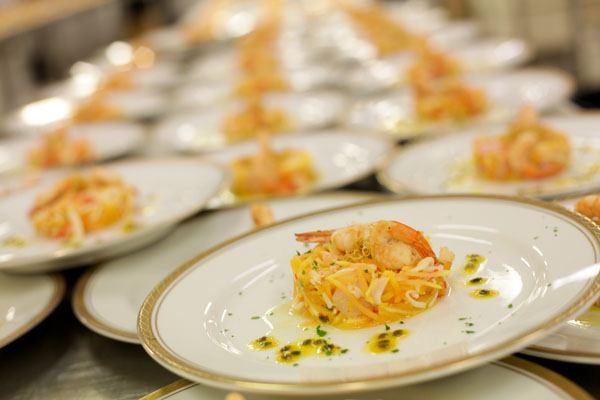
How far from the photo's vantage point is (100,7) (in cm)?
1142

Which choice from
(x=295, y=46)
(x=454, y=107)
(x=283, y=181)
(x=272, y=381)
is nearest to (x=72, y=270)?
→ (x=283, y=181)

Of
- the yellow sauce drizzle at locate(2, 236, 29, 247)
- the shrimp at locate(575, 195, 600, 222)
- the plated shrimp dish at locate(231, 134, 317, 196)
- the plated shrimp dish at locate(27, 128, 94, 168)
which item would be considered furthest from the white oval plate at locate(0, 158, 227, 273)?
the shrimp at locate(575, 195, 600, 222)

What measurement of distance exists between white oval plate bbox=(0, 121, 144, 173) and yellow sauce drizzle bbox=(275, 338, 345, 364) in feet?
6.83

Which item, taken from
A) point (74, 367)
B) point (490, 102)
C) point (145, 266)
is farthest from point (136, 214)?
point (490, 102)

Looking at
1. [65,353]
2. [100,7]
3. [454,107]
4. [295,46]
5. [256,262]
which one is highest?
[100,7]

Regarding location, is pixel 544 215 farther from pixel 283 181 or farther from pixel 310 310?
pixel 283 181

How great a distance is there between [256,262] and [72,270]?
2.66ft

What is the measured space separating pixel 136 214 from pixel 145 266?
0.31 metres

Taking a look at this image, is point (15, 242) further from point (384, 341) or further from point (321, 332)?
point (384, 341)

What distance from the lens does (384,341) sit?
106cm

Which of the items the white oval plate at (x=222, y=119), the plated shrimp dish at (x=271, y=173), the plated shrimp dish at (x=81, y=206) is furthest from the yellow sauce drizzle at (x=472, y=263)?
the white oval plate at (x=222, y=119)

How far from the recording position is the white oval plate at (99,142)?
120 inches

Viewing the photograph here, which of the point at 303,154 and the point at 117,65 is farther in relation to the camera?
the point at 117,65

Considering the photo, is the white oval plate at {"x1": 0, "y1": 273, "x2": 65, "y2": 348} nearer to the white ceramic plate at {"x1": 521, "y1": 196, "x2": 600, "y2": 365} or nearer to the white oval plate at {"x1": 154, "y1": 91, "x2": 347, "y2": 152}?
the white ceramic plate at {"x1": 521, "y1": 196, "x2": 600, "y2": 365}
